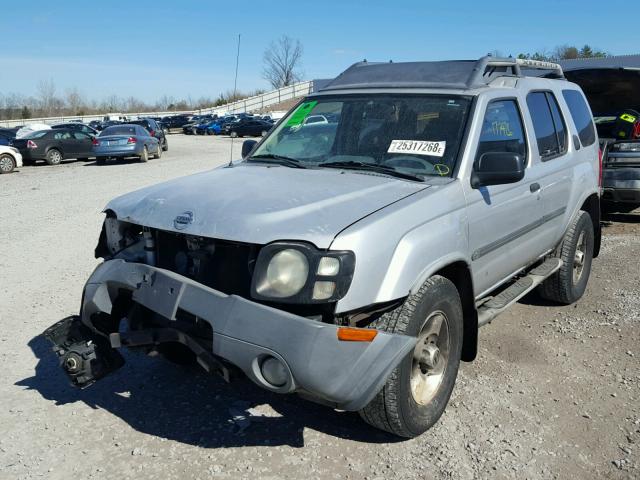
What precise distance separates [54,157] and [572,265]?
2235 centimetres

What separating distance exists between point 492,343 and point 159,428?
8.84ft

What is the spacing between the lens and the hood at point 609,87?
8750 mm

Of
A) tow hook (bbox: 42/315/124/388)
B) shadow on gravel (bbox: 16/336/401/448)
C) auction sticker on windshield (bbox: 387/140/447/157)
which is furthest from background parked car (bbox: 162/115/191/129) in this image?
tow hook (bbox: 42/315/124/388)

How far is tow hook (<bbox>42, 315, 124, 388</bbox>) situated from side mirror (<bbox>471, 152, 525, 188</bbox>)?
2.48m

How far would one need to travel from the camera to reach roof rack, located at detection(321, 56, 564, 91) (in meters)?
4.24

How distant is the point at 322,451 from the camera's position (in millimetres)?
3297

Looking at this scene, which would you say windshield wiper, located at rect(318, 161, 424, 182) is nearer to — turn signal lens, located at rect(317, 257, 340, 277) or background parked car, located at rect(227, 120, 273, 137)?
turn signal lens, located at rect(317, 257, 340, 277)

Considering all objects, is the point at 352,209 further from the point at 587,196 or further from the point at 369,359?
the point at 587,196

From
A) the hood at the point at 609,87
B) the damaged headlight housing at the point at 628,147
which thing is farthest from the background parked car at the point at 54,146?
the damaged headlight housing at the point at 628,147

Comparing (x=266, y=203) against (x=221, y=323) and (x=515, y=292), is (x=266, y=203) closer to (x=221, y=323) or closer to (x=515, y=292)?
(x=221, y=323)

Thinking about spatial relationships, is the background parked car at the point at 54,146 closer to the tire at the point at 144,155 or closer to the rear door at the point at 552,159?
the tire at the point at 144,155

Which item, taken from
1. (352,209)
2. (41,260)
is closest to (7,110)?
(41,260)

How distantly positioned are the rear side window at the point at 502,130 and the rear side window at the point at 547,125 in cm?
27

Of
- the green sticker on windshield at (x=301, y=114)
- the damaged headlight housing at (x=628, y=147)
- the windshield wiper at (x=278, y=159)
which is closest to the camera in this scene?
the windshield wiper at (x=278, y=159)
